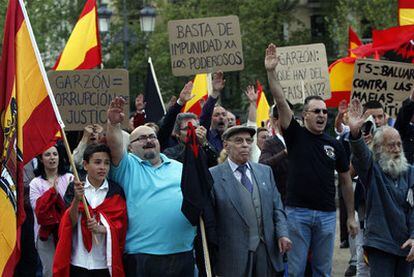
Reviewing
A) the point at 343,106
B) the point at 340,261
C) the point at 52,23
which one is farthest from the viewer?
the point at 52,23

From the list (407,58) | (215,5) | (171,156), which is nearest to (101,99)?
(171,156)

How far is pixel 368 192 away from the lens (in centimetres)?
905

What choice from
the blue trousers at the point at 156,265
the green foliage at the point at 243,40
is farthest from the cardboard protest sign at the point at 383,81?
the green foliage at the point at 243,40

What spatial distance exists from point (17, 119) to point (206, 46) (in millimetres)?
5091

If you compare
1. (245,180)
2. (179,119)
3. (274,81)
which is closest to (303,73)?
(179,119)

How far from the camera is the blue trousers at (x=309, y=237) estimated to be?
31.3 ft

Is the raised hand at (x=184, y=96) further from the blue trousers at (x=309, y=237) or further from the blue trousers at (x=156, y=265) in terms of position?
the blue trousers at (x=156, y=265)

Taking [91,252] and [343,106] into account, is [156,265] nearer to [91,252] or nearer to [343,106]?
[91,252]

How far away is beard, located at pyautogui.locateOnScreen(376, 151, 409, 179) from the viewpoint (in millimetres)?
9008

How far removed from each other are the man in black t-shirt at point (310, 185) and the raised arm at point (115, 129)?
1.88 meters

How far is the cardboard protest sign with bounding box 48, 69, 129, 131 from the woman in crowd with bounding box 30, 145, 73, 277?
0.43 m

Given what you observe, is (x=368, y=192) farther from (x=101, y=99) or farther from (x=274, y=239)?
(x=101, y=99)

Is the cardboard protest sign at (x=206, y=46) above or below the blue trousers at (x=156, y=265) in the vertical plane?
above

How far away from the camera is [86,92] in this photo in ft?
35.6
